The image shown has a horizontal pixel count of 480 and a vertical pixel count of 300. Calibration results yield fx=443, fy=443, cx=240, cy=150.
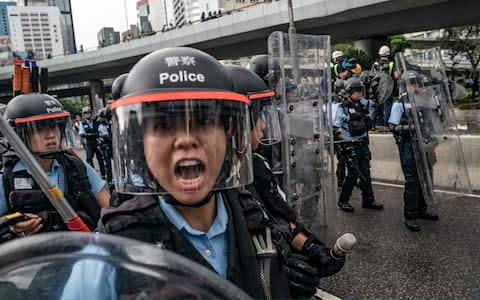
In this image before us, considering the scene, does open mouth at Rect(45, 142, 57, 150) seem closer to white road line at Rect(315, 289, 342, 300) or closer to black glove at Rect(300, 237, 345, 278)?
black glove at Rect(300, 237, 345, 278)

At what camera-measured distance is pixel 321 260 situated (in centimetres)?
191

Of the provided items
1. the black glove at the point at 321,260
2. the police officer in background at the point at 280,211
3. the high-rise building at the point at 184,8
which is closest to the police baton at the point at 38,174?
the police officer in background at the point at 280,211

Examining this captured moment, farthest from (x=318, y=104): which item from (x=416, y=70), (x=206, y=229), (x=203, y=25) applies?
(x=203, y=25)

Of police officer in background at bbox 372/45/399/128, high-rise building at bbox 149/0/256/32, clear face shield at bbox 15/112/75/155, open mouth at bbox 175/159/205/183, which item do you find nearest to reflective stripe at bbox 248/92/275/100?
clear face shield at bbox 15/112/75/155

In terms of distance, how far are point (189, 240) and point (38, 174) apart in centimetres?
49

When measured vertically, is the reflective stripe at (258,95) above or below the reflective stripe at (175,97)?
above

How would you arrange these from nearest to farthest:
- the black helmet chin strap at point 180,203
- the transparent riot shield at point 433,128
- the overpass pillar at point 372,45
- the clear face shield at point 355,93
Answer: the black helmet chin strap at point 180,203, the transparent riot shield at point 433,128, the clear face shield at point 355,93, the overpass pillar at point 372,45

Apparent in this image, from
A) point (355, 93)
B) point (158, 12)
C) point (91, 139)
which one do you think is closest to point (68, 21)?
point (158, 12)

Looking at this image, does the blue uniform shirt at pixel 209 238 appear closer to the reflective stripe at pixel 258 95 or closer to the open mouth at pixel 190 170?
the open mouth at pixel 190 170

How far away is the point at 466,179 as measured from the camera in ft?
16.9

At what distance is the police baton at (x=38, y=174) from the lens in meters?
1.24

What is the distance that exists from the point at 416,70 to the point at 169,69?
4.22m

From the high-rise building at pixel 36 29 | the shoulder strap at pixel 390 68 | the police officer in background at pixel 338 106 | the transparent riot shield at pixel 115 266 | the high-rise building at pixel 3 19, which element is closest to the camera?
the transparent riot shield at pixel 115 266

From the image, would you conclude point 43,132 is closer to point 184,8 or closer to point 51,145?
point 51,145
